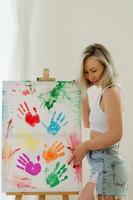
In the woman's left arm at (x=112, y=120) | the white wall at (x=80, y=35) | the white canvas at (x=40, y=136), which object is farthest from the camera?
Result: the white wall at (x=80, y=35)

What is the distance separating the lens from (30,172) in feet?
7.49

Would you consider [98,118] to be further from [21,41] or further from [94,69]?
[21,41]

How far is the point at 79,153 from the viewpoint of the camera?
221 cm

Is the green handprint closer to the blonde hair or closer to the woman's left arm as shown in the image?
the woman's left arm

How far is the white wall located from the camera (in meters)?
3.20

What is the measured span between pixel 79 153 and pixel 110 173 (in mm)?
209

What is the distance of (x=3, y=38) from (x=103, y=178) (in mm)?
1290

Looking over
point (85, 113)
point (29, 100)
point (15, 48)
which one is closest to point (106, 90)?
point (85, 113)

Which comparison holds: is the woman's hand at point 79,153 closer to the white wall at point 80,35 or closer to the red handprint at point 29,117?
the red handprint at point 29,117

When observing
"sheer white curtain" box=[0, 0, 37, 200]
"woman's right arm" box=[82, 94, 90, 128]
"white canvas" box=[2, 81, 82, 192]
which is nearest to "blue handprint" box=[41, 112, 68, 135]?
"white canvas" box=[2, 81, 82, 192]

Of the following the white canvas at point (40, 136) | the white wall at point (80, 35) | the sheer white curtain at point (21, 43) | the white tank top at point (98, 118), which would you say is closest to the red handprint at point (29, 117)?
the white canvas at point (40, 136)

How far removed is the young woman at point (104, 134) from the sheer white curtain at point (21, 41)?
2.78 feet

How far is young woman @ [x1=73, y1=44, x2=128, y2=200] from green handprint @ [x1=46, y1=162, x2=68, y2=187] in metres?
0.10

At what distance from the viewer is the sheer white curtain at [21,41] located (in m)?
2.97
